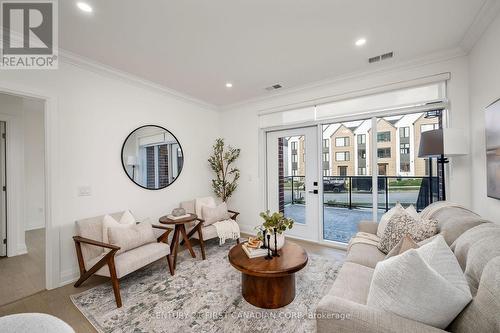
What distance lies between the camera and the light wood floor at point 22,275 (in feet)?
7.48

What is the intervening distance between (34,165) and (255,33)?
543 centimetres

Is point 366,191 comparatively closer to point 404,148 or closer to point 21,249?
point 404,148

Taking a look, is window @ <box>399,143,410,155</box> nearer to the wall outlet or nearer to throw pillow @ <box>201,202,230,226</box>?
throw pillow @ <box>201,202,230,226</box>

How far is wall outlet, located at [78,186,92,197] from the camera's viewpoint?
2635mm

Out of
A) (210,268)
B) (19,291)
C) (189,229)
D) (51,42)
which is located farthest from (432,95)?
(19,291)

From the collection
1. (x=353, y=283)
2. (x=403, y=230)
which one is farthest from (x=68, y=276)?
(x=403, y=230)

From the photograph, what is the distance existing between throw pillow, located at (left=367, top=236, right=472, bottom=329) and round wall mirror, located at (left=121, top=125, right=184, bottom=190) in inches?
129

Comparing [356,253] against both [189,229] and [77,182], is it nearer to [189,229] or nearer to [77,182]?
[189,229]

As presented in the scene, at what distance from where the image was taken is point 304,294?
2.18 m

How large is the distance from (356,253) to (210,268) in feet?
5.91

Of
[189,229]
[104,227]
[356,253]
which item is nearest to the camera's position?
[356,253]

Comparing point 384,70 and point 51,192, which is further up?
point 384,70

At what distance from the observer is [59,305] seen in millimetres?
2080

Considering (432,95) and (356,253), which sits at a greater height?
(432,95)
